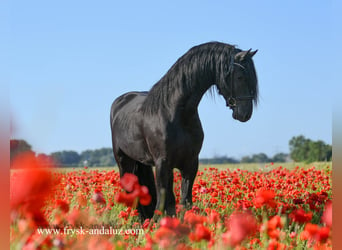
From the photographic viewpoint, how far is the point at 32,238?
102 inches

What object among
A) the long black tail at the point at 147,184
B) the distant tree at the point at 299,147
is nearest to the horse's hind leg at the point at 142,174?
the long black tail at the point at 147,184

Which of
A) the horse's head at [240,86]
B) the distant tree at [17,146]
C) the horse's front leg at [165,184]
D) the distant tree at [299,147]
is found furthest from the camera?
the distant tree at [299,147]

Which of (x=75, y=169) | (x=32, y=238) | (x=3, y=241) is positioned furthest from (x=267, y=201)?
(x=75, y=169)

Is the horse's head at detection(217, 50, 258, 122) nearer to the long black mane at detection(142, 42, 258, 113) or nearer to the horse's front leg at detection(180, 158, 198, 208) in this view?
the long black mane at detection(142, 42, 258, 113)

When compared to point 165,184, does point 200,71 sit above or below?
above

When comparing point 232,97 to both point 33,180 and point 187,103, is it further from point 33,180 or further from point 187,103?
point 33,180

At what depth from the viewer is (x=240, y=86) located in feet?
13.5

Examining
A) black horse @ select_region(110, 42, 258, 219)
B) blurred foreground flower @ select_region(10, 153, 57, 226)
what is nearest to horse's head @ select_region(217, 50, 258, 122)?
black horse @ select_region(110, 42, 258, 219)

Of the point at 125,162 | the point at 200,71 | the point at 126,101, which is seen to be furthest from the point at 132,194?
the point at 126,101

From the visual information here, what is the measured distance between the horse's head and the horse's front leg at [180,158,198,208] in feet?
2.30

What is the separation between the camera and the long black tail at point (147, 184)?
5414 millimetres

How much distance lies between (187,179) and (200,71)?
1.10m

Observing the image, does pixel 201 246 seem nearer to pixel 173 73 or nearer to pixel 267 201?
pixel 267 201

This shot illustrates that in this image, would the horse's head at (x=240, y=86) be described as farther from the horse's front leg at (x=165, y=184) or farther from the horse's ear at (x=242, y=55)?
the horse's front leg at (x=165, y=184)
